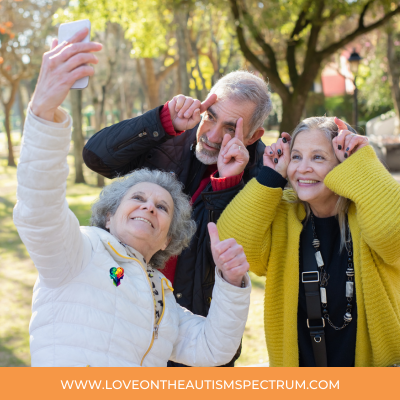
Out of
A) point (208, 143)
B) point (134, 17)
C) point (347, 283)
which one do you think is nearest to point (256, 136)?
point (208, 143)

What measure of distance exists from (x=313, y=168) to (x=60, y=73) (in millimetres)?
1384

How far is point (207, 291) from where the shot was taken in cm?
279

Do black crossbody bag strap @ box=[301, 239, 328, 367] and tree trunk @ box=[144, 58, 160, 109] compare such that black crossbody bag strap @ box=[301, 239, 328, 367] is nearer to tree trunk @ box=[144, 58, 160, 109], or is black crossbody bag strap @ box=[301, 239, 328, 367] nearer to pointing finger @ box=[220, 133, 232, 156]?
pointing finger @ box=[220, 133, 232, 156]

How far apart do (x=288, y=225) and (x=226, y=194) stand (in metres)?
0.39

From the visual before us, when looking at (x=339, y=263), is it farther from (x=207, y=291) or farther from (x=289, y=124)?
(x=289, y=124)

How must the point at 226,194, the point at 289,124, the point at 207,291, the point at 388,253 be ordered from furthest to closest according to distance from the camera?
1. the point at 289,124
2. the point at 207,291
3. the point at 226,194
4. the point at 388,253

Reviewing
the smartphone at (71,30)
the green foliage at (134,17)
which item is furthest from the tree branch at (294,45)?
the smartphone at (71,30)

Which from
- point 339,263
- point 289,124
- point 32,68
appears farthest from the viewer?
point 32,68

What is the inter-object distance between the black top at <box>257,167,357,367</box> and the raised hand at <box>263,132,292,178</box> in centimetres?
6

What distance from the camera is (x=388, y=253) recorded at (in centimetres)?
217

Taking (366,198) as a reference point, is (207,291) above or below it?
below

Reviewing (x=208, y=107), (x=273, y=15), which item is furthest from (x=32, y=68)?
(x=208, y=107)

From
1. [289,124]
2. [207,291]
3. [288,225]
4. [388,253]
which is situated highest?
[289,124]

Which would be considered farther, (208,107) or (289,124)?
(289,124)
